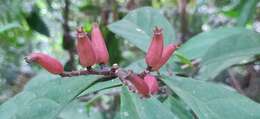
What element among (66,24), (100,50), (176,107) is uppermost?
(66,24)

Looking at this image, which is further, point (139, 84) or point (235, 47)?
point (235, 47)

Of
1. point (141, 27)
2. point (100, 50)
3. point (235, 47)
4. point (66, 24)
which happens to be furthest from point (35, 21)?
point (100, 50)

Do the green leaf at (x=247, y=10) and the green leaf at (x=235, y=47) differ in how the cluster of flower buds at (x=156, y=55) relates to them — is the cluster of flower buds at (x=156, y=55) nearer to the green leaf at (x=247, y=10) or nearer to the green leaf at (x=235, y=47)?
the green leaf at (x=235, y=47)

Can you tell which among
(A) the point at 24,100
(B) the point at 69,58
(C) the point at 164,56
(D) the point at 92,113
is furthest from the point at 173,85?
(B) the point at 69,58

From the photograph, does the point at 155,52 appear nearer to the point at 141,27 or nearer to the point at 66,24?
the point at 141,27

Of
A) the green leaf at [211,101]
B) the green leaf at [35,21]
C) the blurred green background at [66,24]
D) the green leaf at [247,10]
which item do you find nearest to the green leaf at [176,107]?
the green leaf at [211,101]

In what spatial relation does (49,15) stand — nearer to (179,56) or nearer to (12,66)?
(12,66)
